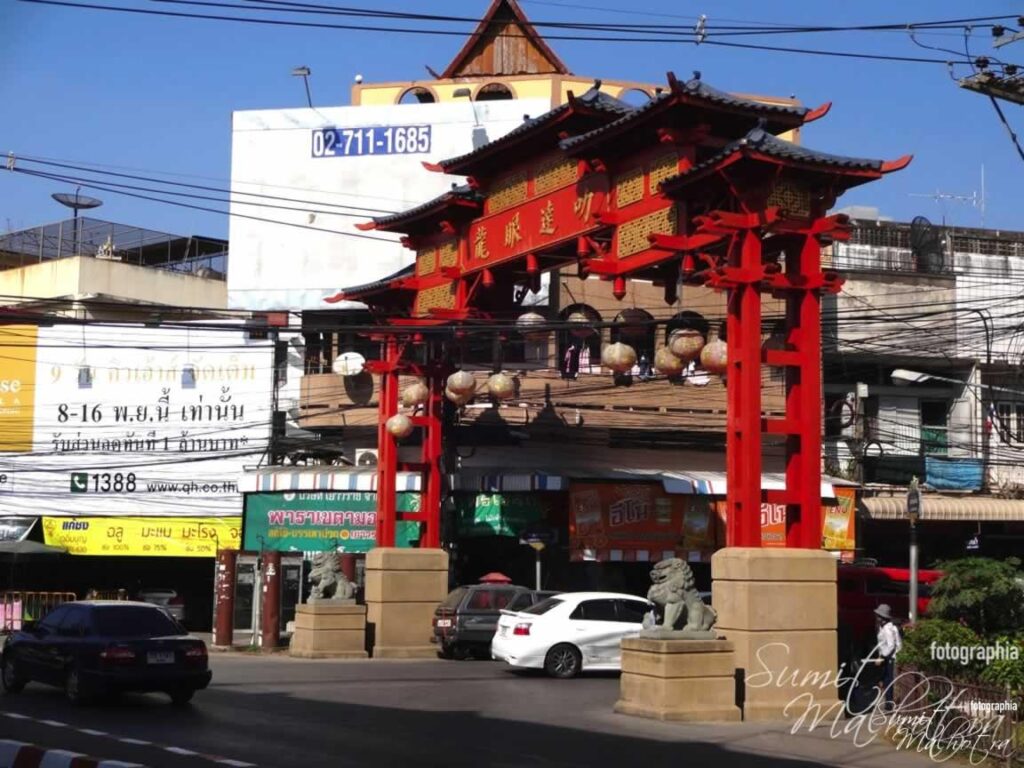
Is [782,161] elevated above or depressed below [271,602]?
above

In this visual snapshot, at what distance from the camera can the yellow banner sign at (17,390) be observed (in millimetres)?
40844

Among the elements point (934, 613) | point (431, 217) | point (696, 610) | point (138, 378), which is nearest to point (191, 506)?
point (138, 378)

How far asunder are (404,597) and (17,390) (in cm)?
1855

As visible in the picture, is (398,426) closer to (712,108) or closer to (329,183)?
(712,108)

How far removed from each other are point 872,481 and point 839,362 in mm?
3293

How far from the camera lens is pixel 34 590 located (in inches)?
1651

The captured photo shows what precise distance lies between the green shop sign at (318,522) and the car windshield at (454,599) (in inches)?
249

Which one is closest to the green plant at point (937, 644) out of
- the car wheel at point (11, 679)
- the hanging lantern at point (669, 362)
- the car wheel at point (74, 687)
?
the hanging lantern at point (669, 362)

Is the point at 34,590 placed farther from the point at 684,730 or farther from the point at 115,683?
the point at 684,730

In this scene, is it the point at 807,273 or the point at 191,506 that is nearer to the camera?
the point at 807,273

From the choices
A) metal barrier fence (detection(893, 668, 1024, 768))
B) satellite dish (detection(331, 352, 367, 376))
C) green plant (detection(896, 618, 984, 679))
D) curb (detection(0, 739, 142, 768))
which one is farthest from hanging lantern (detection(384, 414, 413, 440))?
curb (detection(0, 739, 142, 768))

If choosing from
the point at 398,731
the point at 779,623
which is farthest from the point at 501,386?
the point at 398,731

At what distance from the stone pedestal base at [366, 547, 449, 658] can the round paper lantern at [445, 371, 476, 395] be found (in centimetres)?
350

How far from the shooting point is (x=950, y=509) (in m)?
36.5
